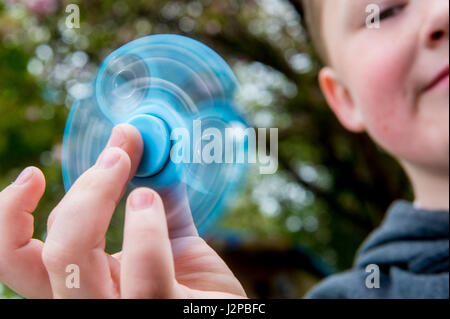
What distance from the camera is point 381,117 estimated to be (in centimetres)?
76

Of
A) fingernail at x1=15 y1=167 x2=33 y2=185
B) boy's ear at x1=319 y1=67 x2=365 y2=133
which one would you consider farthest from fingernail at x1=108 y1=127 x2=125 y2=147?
boy's ear at x1=319 y1=67 x2=365 y2=133

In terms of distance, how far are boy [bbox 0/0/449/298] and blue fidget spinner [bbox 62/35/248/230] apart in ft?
0.06

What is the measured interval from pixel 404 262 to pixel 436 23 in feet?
1.21

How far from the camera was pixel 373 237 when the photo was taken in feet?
2.96

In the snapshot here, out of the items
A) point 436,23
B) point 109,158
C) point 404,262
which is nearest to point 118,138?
point 109,158

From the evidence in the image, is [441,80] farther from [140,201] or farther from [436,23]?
[140,201]

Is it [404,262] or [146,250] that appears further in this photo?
[404,262]

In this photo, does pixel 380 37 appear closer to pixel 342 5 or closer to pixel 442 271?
pixel 342 5

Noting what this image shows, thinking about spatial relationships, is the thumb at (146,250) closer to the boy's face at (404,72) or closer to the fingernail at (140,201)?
the fingernail at (140,201)

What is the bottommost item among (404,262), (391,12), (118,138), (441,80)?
(404,262)

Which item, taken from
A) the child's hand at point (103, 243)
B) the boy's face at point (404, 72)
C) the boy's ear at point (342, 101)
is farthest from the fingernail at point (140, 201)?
the boy's ear at point (342, 101)

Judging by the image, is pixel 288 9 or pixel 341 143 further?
pixel 341 143
